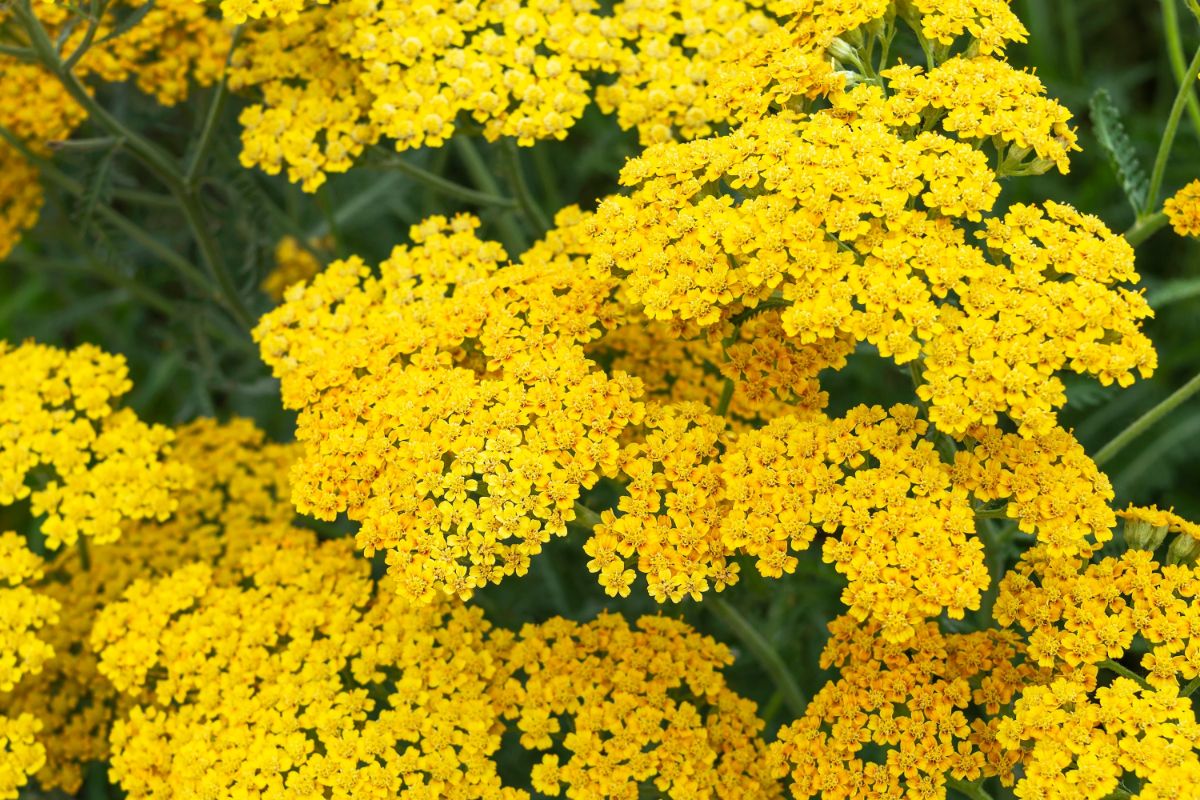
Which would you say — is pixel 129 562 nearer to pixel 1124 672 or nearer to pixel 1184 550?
pixel 1124 672

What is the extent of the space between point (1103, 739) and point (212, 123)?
2.60m

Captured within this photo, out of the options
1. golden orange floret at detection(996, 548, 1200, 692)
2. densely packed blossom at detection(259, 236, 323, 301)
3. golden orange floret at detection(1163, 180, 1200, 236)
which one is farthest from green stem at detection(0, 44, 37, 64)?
golden orange floret at detection(1163, 180, 1200, 236)

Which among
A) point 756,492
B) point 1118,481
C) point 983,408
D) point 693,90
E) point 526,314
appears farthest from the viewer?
point 1118,481

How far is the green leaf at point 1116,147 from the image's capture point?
3.01m

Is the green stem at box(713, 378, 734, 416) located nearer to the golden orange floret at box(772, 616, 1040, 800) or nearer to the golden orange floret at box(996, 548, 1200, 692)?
the golden orange floret at box(772, 616, 1040, 800)

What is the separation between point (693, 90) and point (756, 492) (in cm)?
112

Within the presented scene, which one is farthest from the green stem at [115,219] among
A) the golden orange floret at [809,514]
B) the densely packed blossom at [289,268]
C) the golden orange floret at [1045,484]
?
the golden orange floret at [1045,484]

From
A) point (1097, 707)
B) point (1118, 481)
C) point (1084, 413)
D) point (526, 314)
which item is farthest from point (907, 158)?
point (1084, 413)

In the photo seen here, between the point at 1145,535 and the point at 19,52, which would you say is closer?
the point at 1145,535

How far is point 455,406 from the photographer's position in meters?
2.55

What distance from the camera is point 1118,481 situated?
13.0 ft

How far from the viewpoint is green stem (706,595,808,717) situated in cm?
301

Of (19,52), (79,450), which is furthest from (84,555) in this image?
(19,52)

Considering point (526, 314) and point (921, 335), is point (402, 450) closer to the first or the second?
point (526, 314)
